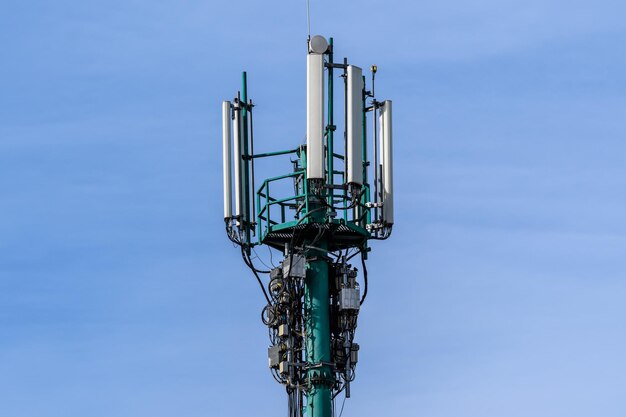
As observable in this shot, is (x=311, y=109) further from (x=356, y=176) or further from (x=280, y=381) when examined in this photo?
(x=280, y=381)

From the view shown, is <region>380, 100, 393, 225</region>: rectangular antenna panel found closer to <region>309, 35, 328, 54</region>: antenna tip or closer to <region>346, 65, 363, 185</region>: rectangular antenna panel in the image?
<region>346, 65, 363, 185</region>: rectangular antenna panel

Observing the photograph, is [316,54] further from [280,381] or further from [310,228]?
[280,381]

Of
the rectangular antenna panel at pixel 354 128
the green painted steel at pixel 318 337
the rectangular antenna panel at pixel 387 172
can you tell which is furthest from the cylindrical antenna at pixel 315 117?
the rectangular antenna panel at pixel 387 172

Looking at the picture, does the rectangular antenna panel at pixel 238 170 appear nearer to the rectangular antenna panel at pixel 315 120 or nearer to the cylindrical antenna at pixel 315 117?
the rectangular antenna panel at pixel 315 120

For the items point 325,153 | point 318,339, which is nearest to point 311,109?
point 325,153

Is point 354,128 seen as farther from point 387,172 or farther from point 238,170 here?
point 238,170

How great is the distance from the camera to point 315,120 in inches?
4341

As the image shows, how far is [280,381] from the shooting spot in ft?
365

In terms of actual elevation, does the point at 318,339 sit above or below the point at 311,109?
below

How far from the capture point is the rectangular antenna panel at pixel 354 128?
363 feet

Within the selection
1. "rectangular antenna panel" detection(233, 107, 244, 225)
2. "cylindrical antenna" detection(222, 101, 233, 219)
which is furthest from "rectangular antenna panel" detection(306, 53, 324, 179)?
"cylindrical antenna" detection(222, 101, 233, 219)

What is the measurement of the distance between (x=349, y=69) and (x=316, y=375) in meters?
13.6

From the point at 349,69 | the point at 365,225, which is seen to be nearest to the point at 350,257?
the point at 365,225

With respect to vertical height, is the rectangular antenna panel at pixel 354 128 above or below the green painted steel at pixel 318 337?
above
